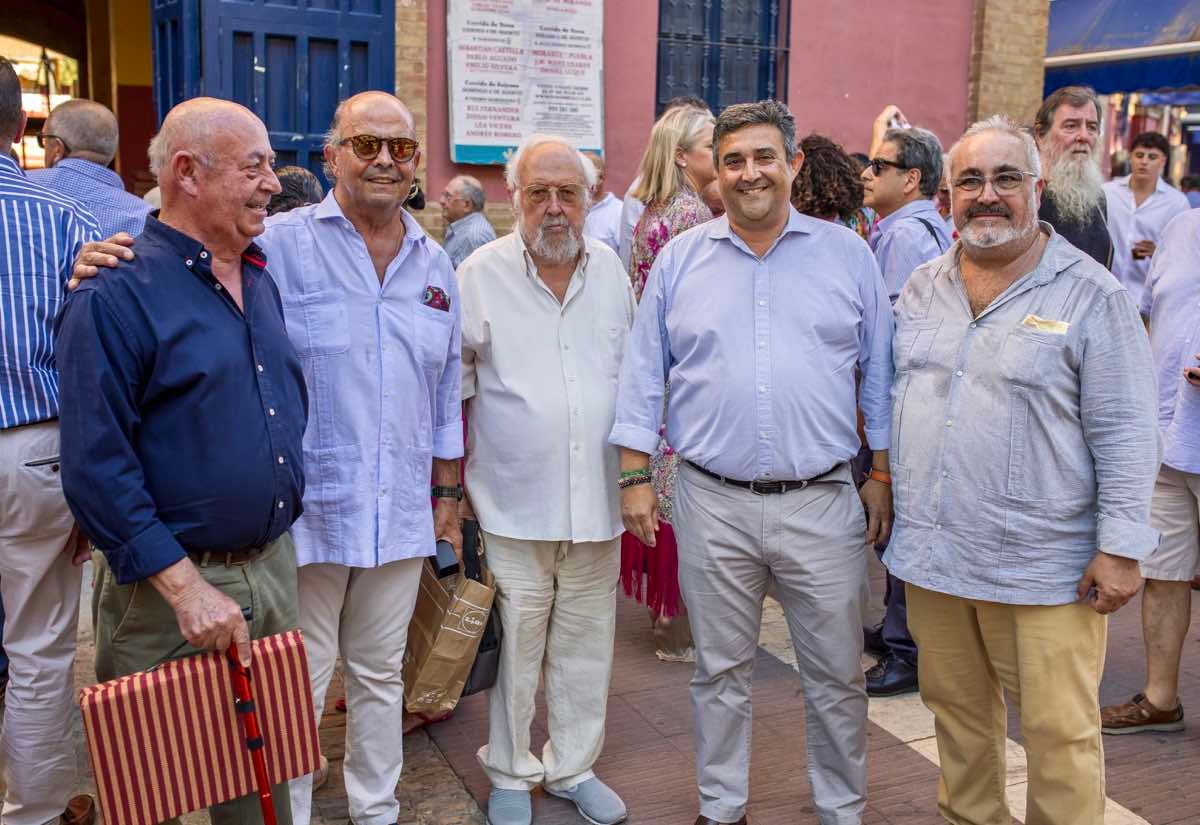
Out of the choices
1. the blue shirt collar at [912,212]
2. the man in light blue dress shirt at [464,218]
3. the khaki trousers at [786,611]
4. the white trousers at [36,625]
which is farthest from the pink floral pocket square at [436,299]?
the man in light blue dress shirt at [464,218]

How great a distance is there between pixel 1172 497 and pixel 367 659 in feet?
Result: 9.47

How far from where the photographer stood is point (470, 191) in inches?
326

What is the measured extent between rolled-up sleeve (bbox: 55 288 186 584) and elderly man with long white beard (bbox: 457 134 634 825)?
123 centimetres

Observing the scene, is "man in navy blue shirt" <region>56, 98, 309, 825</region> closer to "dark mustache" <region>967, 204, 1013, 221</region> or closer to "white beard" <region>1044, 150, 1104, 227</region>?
"dark mustache" <region>967, 204, 1013, 221</region>

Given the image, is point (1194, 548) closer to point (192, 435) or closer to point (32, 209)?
point (192, 435)

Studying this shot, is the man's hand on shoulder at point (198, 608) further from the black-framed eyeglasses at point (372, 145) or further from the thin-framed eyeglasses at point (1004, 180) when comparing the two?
the thin-framed eyeglasses at point (1004, 180)

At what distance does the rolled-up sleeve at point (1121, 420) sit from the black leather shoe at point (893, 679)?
1817 mm

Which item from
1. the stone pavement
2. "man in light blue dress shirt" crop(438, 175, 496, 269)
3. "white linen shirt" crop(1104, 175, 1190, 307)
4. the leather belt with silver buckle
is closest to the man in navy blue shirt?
the stone pavement

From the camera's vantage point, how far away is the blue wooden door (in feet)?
25.3

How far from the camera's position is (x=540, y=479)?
344cm

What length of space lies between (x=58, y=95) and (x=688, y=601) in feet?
42.3

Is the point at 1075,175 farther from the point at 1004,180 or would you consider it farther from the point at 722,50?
the point at 722,50

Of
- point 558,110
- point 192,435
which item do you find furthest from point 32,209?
point 558,110

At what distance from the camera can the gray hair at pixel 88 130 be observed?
4.59 metres
